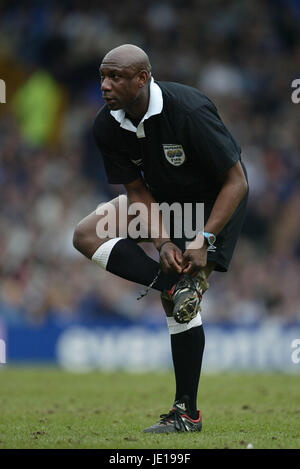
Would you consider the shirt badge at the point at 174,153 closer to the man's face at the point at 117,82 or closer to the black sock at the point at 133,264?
the man's face at the point at 117,82

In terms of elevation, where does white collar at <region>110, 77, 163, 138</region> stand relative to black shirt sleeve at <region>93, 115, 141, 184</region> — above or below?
above

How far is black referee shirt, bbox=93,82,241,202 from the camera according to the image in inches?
213

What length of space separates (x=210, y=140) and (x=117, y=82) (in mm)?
671

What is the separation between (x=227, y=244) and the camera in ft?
19.0

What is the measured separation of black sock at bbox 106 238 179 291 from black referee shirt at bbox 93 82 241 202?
413 millimetres

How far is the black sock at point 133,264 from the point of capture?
566 cm

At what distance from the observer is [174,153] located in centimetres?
557

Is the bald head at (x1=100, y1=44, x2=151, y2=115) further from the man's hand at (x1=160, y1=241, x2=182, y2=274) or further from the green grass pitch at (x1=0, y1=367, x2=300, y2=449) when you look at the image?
the green grass pitch at (x1=0, y1=367, x2=300, y2=449)
